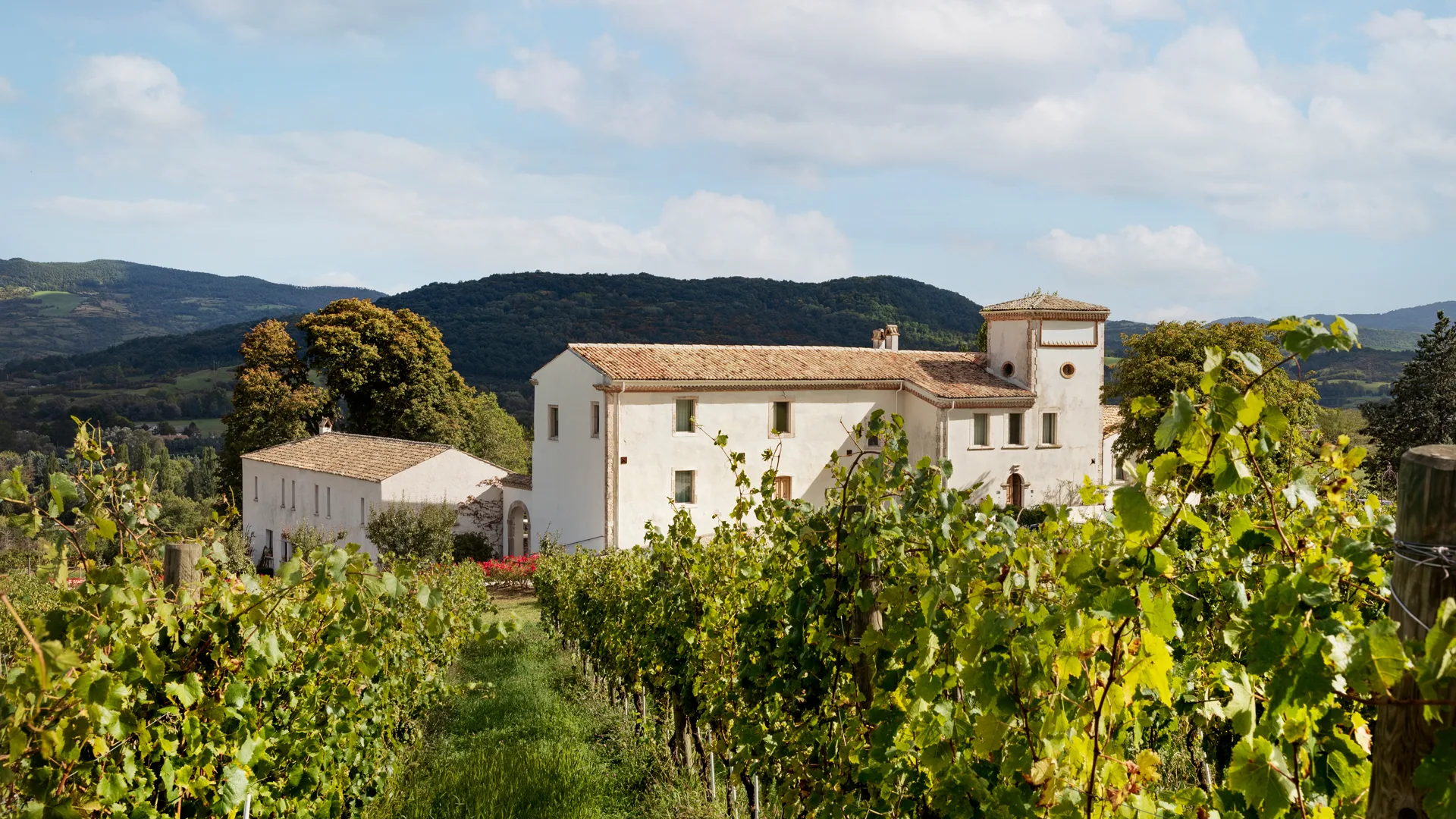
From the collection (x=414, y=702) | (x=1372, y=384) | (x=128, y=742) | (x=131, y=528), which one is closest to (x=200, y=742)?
(x=128, y=742)

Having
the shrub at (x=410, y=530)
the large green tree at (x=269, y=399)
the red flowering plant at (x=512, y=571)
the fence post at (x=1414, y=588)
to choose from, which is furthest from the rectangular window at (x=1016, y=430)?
the fence post at (x=1414, y=588)

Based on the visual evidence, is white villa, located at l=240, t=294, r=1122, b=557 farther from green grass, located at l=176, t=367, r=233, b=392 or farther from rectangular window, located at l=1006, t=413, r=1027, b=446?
green grass, located at l=176, t=367, r=233, b=392

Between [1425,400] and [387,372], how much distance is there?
3250 centimetres

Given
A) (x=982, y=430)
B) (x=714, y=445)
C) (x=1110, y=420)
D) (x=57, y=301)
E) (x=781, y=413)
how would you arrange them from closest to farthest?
(x=714, y=445)
(x=781, y=413)
(x=982, y=430)
(x=1110, y=420)
(x=57, y=301)

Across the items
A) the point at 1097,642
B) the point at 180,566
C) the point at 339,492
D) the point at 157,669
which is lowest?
the point at 339,492

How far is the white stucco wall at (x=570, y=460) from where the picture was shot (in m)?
25.4

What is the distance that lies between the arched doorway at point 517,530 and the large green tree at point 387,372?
781 centimetres

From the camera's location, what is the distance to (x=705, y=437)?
26750mm

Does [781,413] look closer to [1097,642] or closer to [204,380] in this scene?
[1097,642]

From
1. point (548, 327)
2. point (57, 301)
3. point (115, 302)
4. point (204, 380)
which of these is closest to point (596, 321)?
point (548, 327)

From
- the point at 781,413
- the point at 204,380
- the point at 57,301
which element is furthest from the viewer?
the point at 57,301

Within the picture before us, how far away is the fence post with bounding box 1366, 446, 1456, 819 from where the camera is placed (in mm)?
1568

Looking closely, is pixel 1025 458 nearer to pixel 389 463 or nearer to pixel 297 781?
pixel 389 463

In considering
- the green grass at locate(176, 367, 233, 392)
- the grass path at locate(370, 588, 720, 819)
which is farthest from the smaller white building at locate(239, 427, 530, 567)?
the green grass at locate(176, 367, 233, 392)
